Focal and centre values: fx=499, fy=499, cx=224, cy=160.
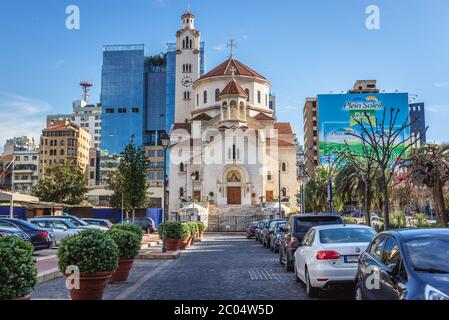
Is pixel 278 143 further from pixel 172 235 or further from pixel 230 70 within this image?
pixel 172 235

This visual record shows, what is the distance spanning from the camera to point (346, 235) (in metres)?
10.6

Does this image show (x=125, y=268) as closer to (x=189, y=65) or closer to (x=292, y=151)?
(x=292, y=151)

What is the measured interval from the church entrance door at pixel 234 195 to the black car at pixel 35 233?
42.8 meters

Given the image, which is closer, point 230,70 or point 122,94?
point 230,70

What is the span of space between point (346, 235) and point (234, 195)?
170 ft

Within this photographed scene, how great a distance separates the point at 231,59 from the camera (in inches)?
3167

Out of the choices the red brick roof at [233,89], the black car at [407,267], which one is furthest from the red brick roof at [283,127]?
the black car at [407,267]

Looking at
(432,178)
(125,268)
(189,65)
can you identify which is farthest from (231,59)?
(125,268)

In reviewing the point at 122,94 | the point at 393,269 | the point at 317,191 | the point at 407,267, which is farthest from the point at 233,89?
the point at 407,267

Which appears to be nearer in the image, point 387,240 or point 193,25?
point 387,240

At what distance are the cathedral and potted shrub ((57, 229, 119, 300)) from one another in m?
42.8

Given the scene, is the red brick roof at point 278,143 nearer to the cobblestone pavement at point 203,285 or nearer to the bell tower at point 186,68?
the bell tower at point 186,68

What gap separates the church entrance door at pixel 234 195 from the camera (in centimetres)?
6209

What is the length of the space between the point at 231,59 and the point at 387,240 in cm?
7529
